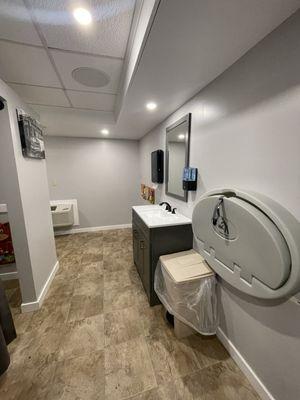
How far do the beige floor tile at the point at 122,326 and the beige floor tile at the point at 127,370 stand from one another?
0.18 feet

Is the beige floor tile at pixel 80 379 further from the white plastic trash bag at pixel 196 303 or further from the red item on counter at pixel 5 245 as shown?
the red item on counter at pixel 5 245

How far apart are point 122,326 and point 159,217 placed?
1116mm

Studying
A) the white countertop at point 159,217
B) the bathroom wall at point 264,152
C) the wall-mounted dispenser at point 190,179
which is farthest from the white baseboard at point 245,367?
the wall-mounted dispenser at point 190,179

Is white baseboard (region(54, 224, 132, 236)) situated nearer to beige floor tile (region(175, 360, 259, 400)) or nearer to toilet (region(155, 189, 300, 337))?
toilet (region(155, 189, 300, 337))

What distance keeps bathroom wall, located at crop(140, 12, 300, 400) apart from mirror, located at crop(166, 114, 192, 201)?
39cm

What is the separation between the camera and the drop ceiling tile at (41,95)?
68.9 inches

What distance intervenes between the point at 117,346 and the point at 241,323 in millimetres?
1000

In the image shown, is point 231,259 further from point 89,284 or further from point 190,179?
point 89,284

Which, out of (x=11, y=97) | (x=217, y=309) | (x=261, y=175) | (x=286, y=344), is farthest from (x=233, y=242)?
(x=11, y=97)

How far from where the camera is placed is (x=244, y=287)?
1.02 metres

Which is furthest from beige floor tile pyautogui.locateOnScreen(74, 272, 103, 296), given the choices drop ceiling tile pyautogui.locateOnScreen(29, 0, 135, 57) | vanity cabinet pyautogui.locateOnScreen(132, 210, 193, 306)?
drop ceiling tile pyautogui.locateOnScreen(29, 0, 135, 57)

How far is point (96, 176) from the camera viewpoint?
385 centimetres

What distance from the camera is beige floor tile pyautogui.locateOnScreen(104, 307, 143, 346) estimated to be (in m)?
1.47

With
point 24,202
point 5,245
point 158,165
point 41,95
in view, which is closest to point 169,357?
point 24,202
